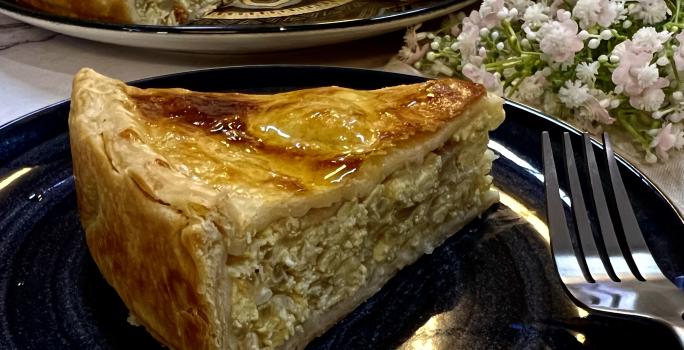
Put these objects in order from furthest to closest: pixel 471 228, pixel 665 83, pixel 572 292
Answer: pixel 665 83, pixel 471 228, pixel 572 292

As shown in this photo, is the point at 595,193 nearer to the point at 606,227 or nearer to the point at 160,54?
the point at 606,227

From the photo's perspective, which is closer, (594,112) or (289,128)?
(289,128)

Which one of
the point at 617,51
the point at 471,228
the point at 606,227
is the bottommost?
the point at 471,228

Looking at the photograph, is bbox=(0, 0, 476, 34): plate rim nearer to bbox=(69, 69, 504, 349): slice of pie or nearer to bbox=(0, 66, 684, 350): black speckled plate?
bbox=(0, 66, 684, 350): black speckled plate

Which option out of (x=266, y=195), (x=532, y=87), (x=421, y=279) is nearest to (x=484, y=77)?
(x=532, y=87)

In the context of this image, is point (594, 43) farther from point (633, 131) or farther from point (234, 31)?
point (234, 31)

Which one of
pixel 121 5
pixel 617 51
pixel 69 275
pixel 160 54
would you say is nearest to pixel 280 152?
pixel 69 275
